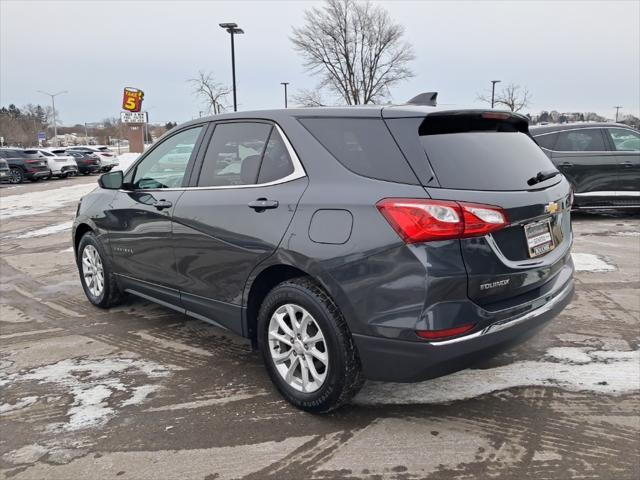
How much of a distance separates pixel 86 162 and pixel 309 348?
99.2 feet

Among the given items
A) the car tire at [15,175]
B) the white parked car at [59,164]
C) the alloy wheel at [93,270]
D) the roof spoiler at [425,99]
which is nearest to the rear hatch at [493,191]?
the roof spoiler at [425,99]

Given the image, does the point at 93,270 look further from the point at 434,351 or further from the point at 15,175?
the point at 15,175

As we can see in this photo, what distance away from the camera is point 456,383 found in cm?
344

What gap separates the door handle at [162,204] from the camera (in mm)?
3926

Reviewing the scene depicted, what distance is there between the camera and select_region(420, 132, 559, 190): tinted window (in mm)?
2695

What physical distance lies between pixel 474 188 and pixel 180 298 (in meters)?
2.31

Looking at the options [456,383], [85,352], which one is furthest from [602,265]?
[85,352]

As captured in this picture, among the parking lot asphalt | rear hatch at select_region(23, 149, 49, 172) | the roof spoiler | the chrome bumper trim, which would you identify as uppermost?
rear hatch at select_region(23, 149, 49, 172)

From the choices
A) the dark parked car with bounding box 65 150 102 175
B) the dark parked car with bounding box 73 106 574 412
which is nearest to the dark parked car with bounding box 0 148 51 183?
the dark parked car with bounding box 65 150 102 175

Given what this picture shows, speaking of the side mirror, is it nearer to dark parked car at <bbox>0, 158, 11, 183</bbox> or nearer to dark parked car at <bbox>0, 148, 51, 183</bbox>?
dark parked car at <bbox>0, 158, 11, 183</bbox>

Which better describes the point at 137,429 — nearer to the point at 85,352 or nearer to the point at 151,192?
the point at 85,352

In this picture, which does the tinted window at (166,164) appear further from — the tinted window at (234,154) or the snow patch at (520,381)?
the snow patch at (520,381)

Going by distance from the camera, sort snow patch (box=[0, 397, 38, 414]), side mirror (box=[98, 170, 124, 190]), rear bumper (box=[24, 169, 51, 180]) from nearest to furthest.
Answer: snow patch (box=[0, 397, 38, 414])
side mirror (box=[98, 170, 124, 190])
rear bumper (box=[24, 169, 51, 180])

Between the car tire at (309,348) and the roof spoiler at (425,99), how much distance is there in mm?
1237
